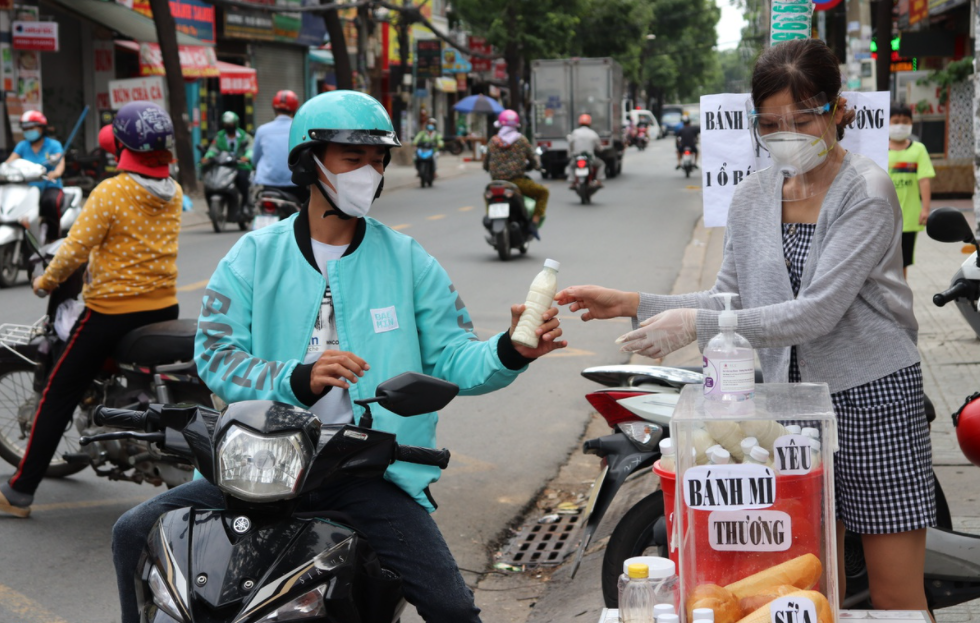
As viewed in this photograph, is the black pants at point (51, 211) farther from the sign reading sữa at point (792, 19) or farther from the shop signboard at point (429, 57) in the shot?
the shop signboard at point (429, 57)

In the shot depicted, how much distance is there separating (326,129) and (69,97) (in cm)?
2440

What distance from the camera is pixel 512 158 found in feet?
48.4

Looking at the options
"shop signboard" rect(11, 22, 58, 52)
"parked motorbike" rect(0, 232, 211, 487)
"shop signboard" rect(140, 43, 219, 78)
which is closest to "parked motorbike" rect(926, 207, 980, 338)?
"parked motorbike" rect(0, 232, 211, 487)

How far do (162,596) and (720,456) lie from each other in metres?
1.18

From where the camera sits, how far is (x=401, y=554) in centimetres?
268

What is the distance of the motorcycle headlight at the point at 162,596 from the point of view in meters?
2.27

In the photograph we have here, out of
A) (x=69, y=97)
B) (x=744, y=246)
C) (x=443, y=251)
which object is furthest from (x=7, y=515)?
(x=69, y=97)

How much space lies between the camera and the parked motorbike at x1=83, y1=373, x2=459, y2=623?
7.50 ft

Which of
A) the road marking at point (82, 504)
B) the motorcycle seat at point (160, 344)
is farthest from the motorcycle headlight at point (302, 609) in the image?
the road marking at point (82, 504)

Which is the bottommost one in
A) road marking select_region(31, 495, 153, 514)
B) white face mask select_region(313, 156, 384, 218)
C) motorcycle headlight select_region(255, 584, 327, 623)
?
road marking select_region(31, 495, 153, 514)

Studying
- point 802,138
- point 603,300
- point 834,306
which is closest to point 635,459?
point 603,300

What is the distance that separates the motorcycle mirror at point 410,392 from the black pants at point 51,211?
1110cm

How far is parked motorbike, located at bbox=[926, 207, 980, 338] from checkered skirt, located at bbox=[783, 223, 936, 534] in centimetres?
89

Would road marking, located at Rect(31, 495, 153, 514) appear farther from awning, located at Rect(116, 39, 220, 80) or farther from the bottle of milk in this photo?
awning, located at Rect(116, 39, 220, 80)
